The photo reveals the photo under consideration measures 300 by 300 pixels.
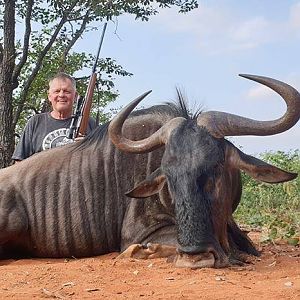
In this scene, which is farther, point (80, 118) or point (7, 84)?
point (7, 84)

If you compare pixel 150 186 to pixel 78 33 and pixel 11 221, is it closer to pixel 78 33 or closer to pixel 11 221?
pixel 11 221

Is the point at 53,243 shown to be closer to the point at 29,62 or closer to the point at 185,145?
the point at 185,145

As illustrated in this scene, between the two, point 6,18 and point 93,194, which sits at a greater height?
point 6,18

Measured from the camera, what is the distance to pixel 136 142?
17.1 ft

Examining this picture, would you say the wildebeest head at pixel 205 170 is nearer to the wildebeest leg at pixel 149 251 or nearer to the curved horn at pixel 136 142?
the curved horn at pixel 136 142

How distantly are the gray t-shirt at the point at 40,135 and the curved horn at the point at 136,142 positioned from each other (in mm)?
1991

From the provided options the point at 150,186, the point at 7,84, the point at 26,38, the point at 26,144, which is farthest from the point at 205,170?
the point at 26,38

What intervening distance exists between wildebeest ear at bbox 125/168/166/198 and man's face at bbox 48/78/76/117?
8.53 feet

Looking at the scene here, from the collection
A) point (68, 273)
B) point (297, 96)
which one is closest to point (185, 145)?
point (297, 96)

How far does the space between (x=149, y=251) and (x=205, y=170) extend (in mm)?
885

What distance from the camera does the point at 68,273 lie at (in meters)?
4.43

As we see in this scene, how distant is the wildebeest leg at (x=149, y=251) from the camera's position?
16.5 ft

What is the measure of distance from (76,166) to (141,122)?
2.37 feet

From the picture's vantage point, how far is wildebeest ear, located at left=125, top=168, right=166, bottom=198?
4.98 m
